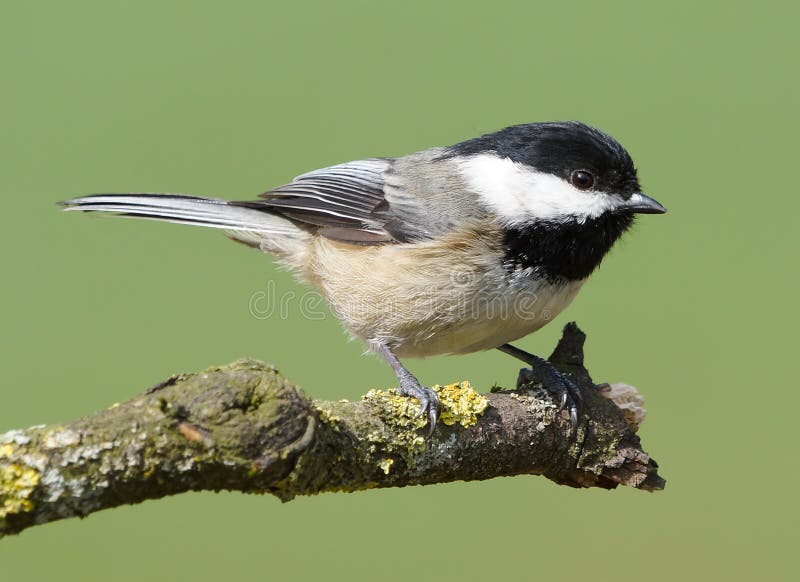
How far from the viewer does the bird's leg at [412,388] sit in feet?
6.56

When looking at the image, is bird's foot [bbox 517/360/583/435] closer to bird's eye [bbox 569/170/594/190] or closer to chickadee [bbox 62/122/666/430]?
chickadee [bbox 62/122/666/430]

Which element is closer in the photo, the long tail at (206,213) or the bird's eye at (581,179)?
the bird's eye at (581,179)

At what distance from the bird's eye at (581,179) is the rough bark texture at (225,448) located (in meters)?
0.96

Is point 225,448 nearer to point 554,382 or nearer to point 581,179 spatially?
point 554,382

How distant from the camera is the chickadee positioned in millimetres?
2643

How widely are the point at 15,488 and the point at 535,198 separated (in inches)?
71.7

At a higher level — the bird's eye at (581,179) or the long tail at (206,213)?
the long tail at (206,213)

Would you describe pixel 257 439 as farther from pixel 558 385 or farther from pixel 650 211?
pixel 650 211

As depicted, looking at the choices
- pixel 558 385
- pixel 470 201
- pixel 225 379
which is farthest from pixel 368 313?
pixel 225 379

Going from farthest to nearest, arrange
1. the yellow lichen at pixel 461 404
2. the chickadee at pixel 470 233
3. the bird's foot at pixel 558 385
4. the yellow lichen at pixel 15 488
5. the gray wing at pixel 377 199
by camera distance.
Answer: the gray wing at pixel 377 199 → the chickadee at pixel 470 233 → the bird's foot at pixel 558 385 → the yellow lichen at pixel 461 404 → the yellow lichen at pixel 15 488

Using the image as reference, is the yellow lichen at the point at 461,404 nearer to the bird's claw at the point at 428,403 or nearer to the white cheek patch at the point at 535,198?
the bird's claw at the point at 428,403

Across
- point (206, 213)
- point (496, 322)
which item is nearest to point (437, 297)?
point (496, 322)

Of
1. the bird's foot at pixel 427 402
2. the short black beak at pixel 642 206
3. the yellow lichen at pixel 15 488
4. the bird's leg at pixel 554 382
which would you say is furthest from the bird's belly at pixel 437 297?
the yellow lichen at pixel 15 488

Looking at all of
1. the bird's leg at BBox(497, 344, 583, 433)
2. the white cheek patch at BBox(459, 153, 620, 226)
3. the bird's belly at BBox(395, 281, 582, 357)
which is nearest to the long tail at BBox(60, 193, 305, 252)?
the bird's belly at BBox(395, 281, 582, 357)
